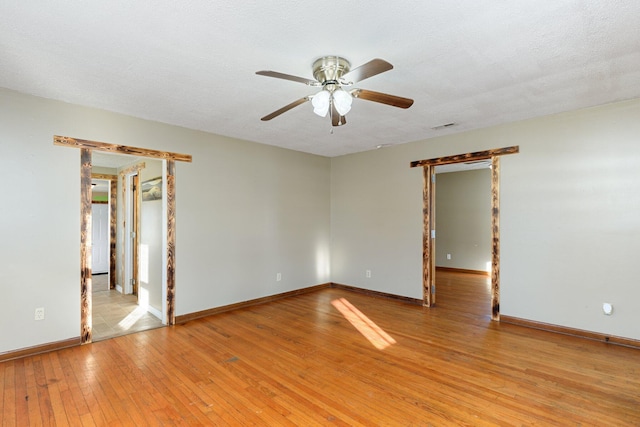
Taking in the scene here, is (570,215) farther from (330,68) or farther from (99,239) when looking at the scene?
(99,239)

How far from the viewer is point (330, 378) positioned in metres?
2.67

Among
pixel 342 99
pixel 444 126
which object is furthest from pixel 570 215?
pixel 342 99

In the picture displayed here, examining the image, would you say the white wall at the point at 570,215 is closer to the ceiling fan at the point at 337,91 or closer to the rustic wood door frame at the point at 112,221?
the ceiling fan at the point at 337,91

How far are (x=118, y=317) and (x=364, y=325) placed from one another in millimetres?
3438

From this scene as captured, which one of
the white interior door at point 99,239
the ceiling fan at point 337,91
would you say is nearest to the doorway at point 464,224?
the ceiling fan at point 337,91

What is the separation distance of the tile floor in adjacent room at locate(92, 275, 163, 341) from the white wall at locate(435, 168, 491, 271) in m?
6.98

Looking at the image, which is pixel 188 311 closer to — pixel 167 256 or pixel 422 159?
pixel 167 256

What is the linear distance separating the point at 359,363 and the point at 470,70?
2.81 m

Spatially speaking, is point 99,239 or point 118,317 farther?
point 99,239

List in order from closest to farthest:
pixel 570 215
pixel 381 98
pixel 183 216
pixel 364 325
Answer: pixel 381 98 < pixel 570 215 < pixel 364 325 < pixel 183 216

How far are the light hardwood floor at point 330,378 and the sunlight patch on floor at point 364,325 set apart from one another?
0.10ft

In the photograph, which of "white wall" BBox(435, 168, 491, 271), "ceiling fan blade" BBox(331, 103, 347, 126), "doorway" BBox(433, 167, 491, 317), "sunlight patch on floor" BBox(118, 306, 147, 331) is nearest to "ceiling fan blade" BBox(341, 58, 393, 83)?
"ceiling fan blade" BBox(331, 103, 347, 126)

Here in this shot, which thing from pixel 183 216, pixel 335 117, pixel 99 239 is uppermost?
pixel 335 117

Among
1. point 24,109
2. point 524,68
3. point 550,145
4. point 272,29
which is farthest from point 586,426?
point 24,109
